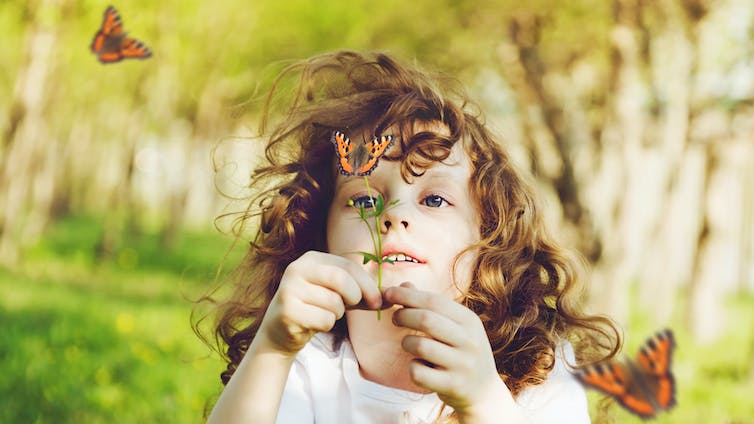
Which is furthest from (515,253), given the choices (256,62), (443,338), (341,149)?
(256,62)

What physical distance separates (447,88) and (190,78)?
18.6m

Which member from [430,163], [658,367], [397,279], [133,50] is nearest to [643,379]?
[658,367]

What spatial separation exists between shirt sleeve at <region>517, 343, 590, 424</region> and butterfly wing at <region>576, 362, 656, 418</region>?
709 mm

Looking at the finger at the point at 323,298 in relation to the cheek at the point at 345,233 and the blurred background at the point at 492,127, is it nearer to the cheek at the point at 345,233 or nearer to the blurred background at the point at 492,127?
the cheek at the point at 345,233

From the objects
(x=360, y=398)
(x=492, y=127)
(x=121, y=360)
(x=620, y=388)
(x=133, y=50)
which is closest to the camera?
(x=620, y=388)

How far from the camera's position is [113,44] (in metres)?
2.34

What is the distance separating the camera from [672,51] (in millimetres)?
8883

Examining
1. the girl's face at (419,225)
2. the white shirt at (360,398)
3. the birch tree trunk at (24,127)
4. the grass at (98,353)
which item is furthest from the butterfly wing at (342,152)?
the birch tree trunk at (24,127)

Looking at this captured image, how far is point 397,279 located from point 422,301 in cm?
24

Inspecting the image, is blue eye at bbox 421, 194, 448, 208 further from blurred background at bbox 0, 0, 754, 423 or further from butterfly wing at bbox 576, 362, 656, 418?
butterfly wing at bbox 576, 362, 656, 418

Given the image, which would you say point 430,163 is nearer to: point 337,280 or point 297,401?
point 337,280

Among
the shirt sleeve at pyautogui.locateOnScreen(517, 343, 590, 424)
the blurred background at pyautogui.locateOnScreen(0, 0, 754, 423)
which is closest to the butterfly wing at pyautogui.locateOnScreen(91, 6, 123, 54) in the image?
the blurred background at pyautogui.locateOnScreen(0, 0, 754, 423)

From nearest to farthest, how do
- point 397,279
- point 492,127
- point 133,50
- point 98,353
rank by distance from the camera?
1. point 397,279
2. point 133,50
3. point 492,127
4. point 98,353

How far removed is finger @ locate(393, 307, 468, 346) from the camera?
64.3 inches
